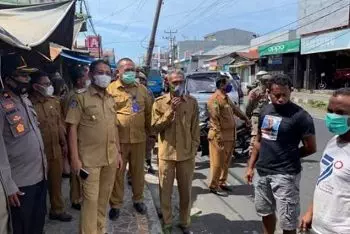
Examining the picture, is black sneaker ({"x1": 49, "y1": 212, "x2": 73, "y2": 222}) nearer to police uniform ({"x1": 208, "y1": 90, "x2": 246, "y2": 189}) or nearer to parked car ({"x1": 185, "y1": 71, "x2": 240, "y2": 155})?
police uniform ({"x1": 208, "y1": 90, "x2": 246, "y2": 189})

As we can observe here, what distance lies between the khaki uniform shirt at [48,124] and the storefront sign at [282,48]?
27540 mm

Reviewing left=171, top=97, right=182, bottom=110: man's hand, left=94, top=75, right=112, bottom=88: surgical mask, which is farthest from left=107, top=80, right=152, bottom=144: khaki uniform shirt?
left=94, top=75, right=112, bottom=88: surgical mask

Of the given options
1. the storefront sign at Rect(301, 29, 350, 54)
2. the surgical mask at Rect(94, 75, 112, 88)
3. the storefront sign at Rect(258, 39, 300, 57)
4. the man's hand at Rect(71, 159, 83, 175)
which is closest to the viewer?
the man's hand at Rect(71, 159, 83, 175)

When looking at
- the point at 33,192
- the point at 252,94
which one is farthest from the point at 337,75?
the point at 33,192

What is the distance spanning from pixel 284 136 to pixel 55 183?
2806 millimetres

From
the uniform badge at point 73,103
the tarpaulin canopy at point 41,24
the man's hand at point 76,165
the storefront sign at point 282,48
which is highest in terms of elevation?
the storefront sign at point 282,48

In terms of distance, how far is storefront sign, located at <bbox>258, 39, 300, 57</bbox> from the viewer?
30547 millimetres

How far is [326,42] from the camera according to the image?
26109 mm

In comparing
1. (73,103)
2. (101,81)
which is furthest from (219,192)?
(73,103)

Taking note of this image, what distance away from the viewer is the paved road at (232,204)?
538cm

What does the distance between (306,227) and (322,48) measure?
82.9 ft

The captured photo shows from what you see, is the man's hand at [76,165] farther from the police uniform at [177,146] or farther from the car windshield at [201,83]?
the car windshield at [201,83]

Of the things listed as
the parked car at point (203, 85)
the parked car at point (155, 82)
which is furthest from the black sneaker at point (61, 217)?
the parked car at point (155, 82)

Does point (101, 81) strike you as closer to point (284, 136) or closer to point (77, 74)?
point (77, 74)
